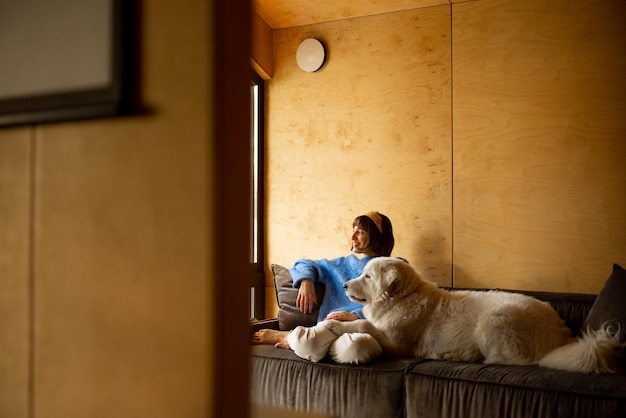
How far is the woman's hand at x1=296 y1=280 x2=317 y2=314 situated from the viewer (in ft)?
11.1

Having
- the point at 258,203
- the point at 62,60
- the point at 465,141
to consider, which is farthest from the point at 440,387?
the point at 258,203

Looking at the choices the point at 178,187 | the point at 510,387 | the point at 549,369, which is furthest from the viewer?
the point at 549,369

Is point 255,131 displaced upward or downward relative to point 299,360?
upward

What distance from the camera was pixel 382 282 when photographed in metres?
2.90

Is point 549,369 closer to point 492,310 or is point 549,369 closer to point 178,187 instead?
point 492,310

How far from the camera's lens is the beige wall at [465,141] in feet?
11.0

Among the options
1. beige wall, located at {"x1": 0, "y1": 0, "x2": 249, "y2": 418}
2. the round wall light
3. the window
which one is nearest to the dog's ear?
the window

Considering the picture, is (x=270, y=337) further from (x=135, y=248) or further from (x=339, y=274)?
(x=135, y=248)

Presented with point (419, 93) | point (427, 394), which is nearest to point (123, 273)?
point (427, 394)

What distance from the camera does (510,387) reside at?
2303 mm

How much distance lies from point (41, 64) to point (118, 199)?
256 mm

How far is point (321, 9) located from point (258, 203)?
1.46m

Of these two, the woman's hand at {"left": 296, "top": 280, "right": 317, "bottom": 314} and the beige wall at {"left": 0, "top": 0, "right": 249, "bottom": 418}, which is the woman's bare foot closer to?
the woman's hand at {"left": 296, "top": 280, "right": 317, "bottom": 314}

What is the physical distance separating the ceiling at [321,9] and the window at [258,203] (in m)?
0.46
